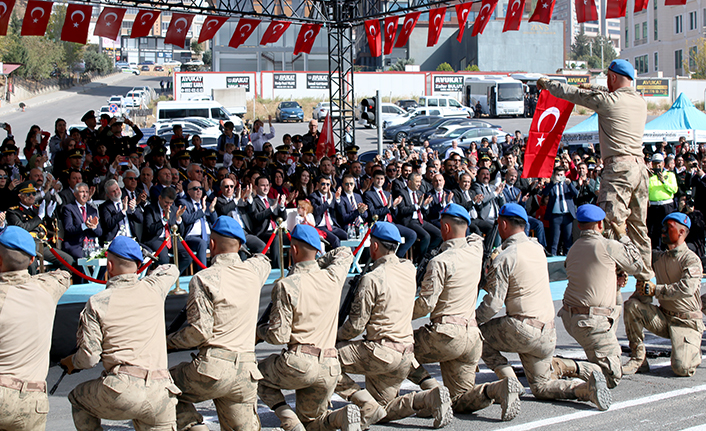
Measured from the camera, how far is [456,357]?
527cm

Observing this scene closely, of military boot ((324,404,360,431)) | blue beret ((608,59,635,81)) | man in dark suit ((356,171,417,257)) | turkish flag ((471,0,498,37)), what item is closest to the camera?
military boot ((324,404,360,431))

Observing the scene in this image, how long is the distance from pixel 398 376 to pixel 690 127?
18.4 meters

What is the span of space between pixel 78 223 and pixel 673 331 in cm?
744

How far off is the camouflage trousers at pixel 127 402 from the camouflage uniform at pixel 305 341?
76 cm

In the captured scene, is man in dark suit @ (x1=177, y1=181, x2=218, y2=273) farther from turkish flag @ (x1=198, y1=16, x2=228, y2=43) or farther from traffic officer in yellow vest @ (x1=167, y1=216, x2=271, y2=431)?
turkish flag @ (x1=198, y1=16, x2=228, y2=43)

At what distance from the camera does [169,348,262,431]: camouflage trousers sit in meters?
4.44

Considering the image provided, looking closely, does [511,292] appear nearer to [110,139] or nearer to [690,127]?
[110,139]

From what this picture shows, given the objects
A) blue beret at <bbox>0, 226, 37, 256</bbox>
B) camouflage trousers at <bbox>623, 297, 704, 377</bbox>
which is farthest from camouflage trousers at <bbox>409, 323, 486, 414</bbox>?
blue beret at <bbox>0, 226, 37, 256</bbox>

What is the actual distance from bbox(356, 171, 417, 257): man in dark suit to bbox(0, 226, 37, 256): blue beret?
685 centimetres

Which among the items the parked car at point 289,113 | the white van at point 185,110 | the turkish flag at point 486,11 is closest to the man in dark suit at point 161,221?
the turkish flag at point 486,11

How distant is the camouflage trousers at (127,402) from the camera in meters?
4.11

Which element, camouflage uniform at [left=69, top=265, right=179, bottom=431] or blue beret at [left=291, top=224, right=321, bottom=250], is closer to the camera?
camouflage uniform at [left=69, top=265, right=179, bottom=431]

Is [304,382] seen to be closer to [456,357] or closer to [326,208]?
[456,357]

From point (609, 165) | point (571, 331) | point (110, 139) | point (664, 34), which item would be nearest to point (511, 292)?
point (571, 331)
